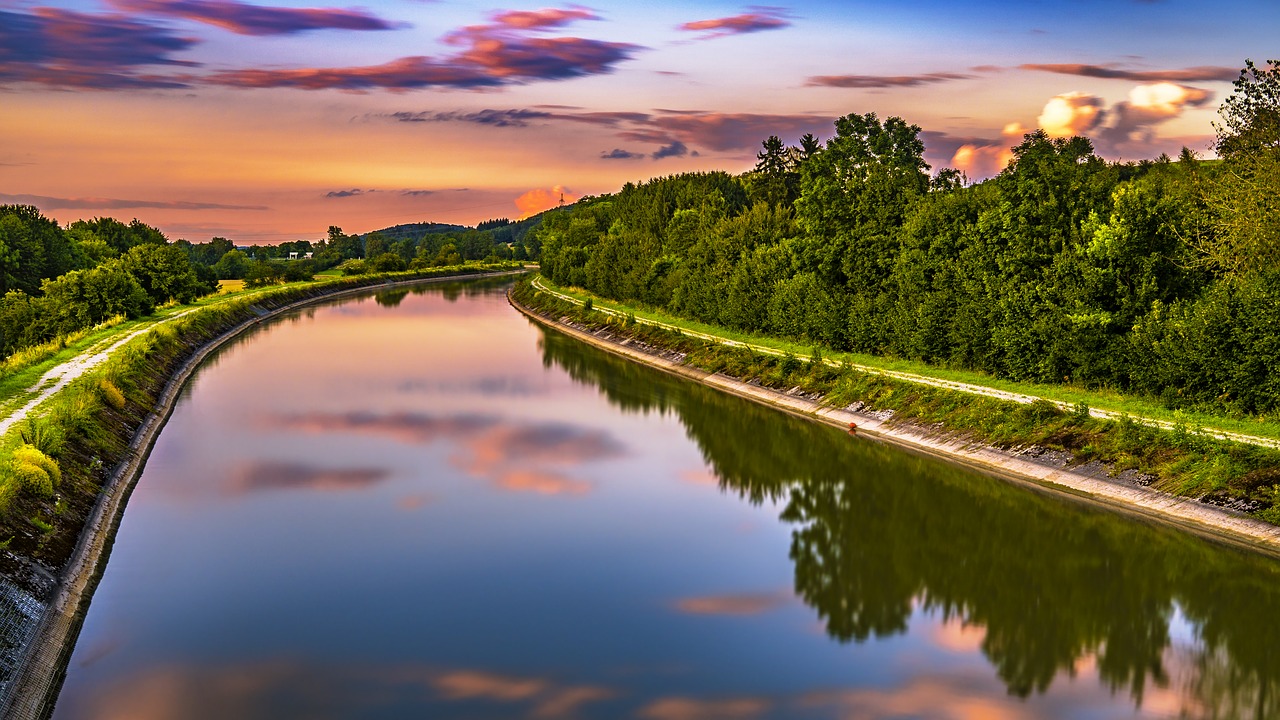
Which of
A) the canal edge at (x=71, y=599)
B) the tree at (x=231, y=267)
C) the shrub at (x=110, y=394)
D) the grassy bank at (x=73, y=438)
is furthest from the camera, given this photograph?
the tree at (x=231, y=267)

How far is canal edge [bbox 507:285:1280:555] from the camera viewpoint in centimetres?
2372

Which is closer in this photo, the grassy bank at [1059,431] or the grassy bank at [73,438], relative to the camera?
the grassy bank at [73,438]

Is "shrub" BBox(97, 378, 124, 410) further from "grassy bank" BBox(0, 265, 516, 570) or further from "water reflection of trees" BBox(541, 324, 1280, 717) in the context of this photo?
"water reflection of trees" BBox(541, 324, 1280, 717)

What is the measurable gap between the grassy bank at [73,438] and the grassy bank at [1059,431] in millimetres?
26476

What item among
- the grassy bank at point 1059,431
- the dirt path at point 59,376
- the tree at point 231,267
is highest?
the tree at point 231,267

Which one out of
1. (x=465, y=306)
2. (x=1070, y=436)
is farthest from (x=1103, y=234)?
(x=465, y=306)

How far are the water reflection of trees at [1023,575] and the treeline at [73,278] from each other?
4212 centimetres

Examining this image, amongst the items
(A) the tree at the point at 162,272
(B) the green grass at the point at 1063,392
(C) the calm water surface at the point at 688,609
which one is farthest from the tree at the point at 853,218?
(A) the tree at the point at 162,272

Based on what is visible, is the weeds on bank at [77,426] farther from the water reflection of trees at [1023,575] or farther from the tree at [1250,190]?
the tree at [1250,190]

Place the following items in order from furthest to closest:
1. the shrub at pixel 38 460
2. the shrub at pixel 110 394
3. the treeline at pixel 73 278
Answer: the treeline at pixel 73 278
the shrub at pixel 110 394
the shrub at pixel 38 460

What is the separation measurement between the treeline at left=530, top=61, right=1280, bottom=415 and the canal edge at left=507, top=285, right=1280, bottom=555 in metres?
4.79

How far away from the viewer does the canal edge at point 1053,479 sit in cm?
2372

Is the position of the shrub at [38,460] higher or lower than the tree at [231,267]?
lower

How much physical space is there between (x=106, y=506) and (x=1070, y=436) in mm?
27383
